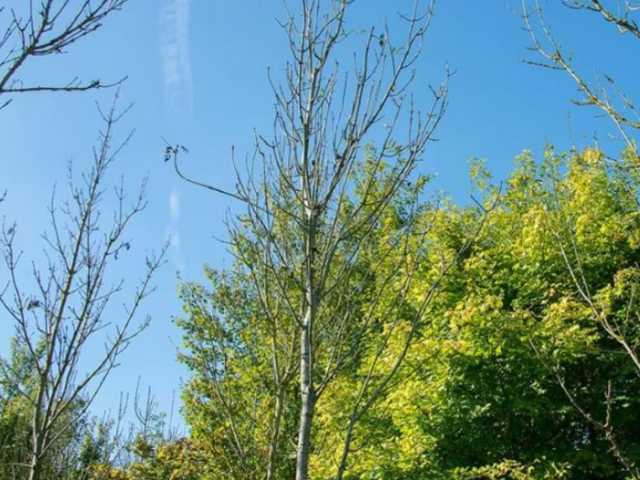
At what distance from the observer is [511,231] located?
1162cm

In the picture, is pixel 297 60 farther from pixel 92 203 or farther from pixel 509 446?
pixel 509 446

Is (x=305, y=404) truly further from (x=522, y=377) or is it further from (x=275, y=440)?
(x=522, y=377)

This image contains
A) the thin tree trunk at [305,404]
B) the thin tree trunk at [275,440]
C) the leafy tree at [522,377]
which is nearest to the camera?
the thin tree trunk at [305,404]

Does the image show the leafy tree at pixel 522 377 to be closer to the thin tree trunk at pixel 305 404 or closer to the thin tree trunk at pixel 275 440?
the thin tree trunk at pixel 275 440

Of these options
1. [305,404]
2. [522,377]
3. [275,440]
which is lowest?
[275,440]

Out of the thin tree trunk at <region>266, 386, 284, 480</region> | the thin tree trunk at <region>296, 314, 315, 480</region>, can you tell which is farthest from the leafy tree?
the thin tree trunk at <region>296, 314, 315, 480</region>

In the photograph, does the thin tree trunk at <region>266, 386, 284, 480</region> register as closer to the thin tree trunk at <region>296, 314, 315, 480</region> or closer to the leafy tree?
the thin tree trunk at <region>296, 314, 315, 480</region>

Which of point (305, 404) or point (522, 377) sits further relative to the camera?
point (522, 377)

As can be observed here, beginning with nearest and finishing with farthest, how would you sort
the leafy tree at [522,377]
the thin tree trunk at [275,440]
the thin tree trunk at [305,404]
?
the thin tree trunk at [305,404], the thin tree trunk at [275,440], the leafy tree at [522,377]

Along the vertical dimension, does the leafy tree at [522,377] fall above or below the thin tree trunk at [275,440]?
above

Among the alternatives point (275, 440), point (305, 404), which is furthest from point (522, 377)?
point (305, 404)

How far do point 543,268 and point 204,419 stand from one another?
825cm

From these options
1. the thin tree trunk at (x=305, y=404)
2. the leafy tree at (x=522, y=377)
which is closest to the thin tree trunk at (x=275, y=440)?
the thin tree trunk at (x=305, y=404)

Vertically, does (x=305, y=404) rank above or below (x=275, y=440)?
above
